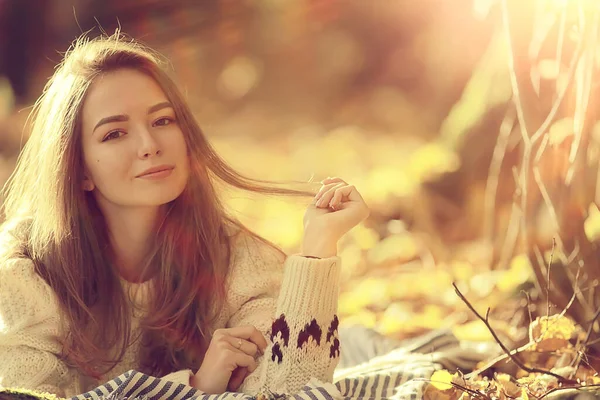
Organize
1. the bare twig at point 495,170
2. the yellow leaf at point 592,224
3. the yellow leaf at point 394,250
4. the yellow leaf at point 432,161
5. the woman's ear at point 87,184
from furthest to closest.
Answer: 1. the yellow leaf at point 394,250
2. the yellow leaf at point 432,161
3. the bare twig at point 495,170
4. the yellow leaf at point 592,224
5. the woman's ear at point 87,184

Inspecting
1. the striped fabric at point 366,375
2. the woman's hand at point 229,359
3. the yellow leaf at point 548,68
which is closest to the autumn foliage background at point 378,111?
the yellow leaf at point 548,68

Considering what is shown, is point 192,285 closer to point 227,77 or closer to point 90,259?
point 90,259

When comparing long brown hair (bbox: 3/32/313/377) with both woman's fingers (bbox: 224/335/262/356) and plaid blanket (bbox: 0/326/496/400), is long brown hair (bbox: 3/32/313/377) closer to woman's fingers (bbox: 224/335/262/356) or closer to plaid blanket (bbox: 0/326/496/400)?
woman's fingers (bbox: 224/335/262/356)

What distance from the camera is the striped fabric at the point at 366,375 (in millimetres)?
1532

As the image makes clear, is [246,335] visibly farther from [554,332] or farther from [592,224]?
[592,224]

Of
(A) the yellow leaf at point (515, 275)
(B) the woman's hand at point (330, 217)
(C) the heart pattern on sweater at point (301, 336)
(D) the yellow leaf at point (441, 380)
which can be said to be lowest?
(D) the yellow leaf at point (441, 380)

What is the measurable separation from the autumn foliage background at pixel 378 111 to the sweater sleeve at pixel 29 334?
1.41 m

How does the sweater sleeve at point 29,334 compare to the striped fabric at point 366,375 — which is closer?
the striped fabric at point 366,375

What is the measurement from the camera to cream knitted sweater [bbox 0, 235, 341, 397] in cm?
168

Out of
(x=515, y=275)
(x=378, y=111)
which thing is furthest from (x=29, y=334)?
(x=378, y=111)

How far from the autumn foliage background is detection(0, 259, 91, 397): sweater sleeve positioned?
141cm

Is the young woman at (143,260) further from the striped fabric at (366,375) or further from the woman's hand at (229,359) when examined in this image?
the striped fabric at (366,375)

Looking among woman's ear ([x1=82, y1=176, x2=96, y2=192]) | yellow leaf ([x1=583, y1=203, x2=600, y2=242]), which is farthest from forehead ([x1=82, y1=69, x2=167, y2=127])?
yellow leaf ([x1=583, y1=203, x2=600, y2=242])

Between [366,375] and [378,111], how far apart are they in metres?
1.73
